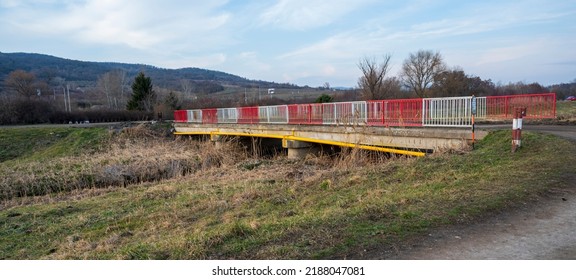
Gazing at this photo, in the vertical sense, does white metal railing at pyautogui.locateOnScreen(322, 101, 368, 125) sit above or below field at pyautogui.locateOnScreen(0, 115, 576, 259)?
above

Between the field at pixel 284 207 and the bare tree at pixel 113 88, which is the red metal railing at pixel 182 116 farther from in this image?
the bare tree at pixel 113 88

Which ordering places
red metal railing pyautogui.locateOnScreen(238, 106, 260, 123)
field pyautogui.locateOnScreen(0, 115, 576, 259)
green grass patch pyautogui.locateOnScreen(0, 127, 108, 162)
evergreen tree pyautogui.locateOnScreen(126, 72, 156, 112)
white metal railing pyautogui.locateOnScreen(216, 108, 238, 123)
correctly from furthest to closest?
evergreen tree pyautogui.locateOnScreen(126, 72, 156, 112) → green grass patch pyautogui.locateOnScreen(0, 127, 108, 162) → white metal railing pyautogui.locateOnScreen(216, 108, 238, 123) → red metal railing pyautogui.locateOnScreen(238, 106, 260, 123) → field pyautogui.locateOnScreen(0, 115, 576, 259)

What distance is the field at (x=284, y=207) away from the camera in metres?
4.23

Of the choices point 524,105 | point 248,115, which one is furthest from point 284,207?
point 248,115

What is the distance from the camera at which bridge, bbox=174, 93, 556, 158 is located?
1185 cm

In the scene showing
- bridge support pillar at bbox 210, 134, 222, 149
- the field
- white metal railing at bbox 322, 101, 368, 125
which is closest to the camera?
the field

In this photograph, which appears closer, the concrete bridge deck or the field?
the field

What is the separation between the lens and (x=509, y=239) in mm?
3916

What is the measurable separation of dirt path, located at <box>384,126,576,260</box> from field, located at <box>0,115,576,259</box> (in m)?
0.21

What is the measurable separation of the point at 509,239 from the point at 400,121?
9.58 m

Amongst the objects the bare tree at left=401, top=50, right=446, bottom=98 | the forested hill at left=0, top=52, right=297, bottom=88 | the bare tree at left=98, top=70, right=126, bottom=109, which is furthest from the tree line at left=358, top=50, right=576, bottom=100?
the forested hill at left=0, top=52, right=297, bottom=88

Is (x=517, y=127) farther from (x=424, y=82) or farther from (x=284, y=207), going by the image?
(x=424, y=82)

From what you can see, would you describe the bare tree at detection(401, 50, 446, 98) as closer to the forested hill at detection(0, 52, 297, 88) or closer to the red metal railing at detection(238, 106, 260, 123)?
the red metal railing at detection(238, 106, 260, 123)

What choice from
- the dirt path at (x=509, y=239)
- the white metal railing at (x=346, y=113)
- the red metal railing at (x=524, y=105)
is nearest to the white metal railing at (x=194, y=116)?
the white metal railing at (x=346, y=113)
